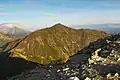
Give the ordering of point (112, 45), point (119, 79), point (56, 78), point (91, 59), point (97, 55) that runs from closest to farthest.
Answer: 1. point (119, 79)
2. point (56, 78)
3. point (91, 59)
4. point (97, 55)
5. point (112, 45)

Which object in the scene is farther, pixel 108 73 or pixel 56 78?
pixel 56 78

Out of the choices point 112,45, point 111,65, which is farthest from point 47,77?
point 112,45

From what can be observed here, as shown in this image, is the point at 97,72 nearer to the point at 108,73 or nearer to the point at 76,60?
the point at 108,73

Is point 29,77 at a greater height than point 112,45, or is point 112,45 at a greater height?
point 112,45

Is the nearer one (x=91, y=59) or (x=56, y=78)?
(x=56, y=78)

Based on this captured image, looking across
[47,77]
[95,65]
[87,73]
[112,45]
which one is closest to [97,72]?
[87,73]

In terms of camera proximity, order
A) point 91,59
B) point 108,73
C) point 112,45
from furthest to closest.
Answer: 1. point 112,45
2. point 91,59
3. point 108,73

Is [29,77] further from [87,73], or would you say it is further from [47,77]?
[87,73]

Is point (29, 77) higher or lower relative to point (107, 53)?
lower

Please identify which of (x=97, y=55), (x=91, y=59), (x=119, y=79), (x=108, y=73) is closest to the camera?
(x=119, y=79)
